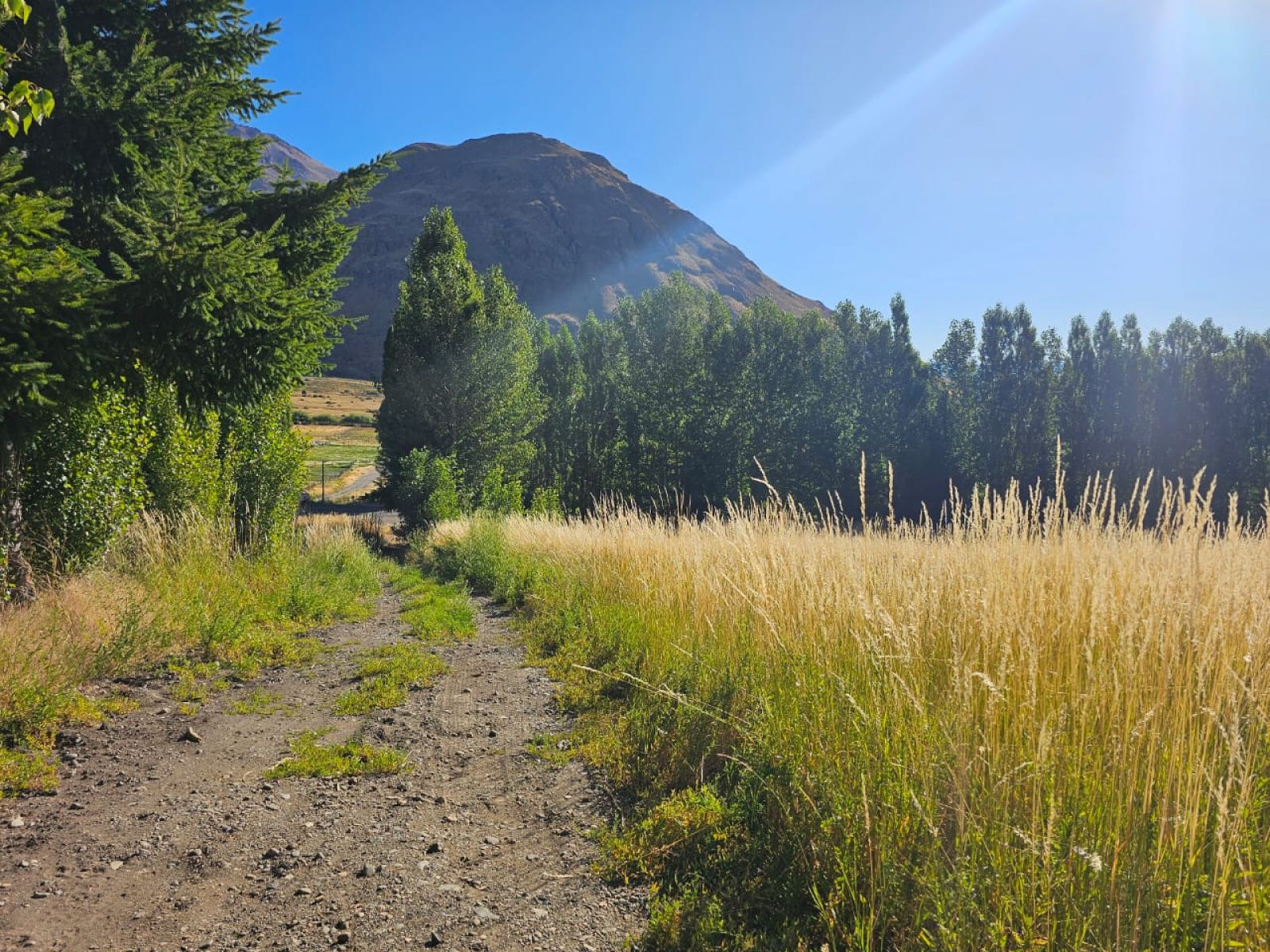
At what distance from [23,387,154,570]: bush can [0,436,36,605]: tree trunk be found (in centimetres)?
25

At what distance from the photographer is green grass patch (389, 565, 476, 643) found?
7582 mm

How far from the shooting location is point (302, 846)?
2.90m

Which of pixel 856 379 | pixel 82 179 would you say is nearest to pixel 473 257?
pixel 856 379

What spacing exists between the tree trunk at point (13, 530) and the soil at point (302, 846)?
2264 millimetres

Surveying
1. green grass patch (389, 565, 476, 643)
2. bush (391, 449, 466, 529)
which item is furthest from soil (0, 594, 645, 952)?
bush (391, 449, 466, 529)

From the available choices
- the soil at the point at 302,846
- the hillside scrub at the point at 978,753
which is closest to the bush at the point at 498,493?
the soil at the point at 302,846

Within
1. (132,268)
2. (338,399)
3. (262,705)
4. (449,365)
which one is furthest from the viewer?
(338,399)

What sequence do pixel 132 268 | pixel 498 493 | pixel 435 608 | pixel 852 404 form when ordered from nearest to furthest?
pixel 132 268 < pixel 435 608 < pixel 498 493 < pixel 852 404

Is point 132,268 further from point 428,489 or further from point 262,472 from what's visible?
point 428,489

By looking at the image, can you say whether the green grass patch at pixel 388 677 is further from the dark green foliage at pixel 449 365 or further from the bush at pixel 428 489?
the dark green foliage at pixel 449 365

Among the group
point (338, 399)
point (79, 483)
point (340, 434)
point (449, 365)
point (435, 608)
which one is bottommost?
point (340, 434)

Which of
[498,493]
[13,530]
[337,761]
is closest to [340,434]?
[498,493]

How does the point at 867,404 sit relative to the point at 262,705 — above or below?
above

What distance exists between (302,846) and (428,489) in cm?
2038
